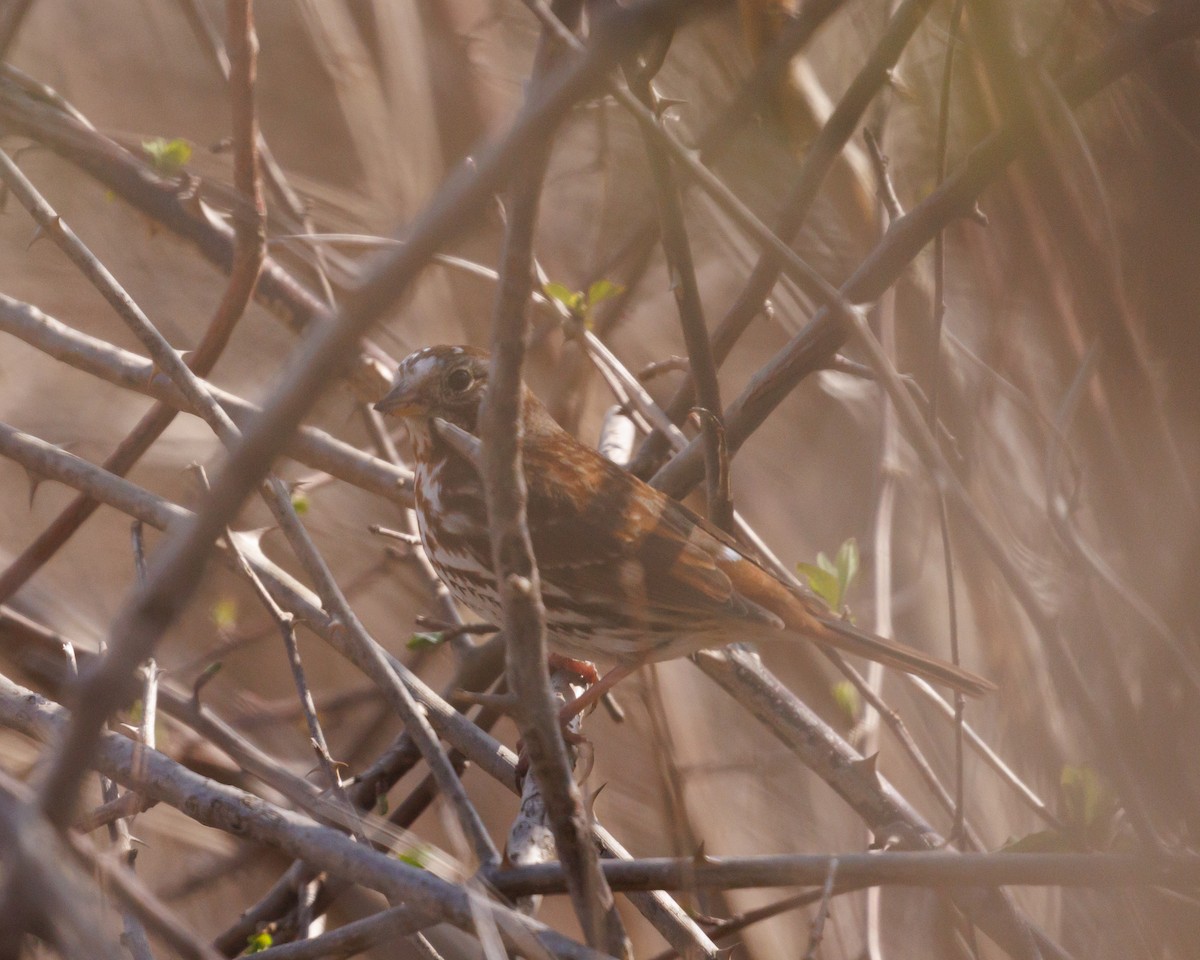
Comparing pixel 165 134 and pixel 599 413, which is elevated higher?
pixel 165 134

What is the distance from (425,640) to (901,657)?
1192mm

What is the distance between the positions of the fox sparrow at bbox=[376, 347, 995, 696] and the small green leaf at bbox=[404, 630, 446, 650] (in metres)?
0.21

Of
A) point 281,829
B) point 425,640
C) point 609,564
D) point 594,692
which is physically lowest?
point 281,829

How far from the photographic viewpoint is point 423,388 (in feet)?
10.4

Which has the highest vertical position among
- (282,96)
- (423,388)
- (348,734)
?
(282,96)

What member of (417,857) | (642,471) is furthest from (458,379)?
(417,857)

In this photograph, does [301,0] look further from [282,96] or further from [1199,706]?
[1199,706]

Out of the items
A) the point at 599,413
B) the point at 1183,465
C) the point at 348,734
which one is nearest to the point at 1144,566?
the point at 1183,465

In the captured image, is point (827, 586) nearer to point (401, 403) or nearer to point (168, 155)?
point (401, 403)

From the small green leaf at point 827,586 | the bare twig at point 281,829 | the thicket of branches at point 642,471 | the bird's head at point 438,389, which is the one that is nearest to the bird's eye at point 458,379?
the bird's head at point 438,389

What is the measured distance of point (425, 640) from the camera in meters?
2.68

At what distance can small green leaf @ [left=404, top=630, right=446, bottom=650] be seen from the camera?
→ 103 inches

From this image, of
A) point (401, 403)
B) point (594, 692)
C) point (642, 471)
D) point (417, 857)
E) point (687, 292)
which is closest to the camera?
point (417, 857)

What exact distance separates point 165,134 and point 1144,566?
18.0ft
